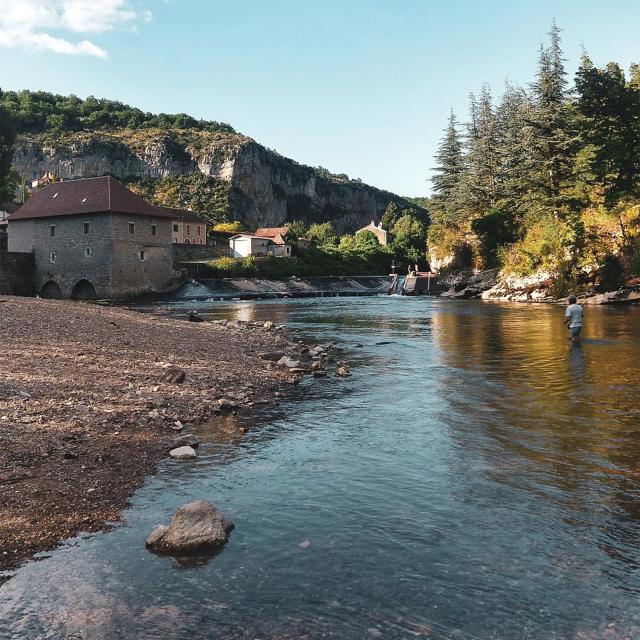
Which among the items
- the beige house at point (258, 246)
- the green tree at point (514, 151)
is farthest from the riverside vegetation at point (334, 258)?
the green tree at point (514, 151)

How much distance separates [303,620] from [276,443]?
508cm

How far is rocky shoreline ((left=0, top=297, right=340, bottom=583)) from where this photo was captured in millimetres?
6695

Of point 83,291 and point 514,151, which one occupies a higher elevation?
point 514,151

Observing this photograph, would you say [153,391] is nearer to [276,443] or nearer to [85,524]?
[276,443]

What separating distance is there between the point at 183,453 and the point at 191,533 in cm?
294

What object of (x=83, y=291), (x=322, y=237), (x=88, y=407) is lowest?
(x=88, y=407)

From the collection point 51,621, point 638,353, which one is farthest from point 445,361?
point 51,621

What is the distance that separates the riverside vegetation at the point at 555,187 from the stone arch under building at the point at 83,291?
44767 mm

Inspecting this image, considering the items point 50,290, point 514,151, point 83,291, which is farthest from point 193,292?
point 514,151

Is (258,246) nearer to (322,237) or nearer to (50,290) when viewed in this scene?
(322,237)

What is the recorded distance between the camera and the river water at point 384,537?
477cm

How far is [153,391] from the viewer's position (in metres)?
12.1

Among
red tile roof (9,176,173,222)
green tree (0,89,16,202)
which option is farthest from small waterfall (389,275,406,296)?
green tree (0,89,16,202)

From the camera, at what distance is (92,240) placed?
59.6 m
